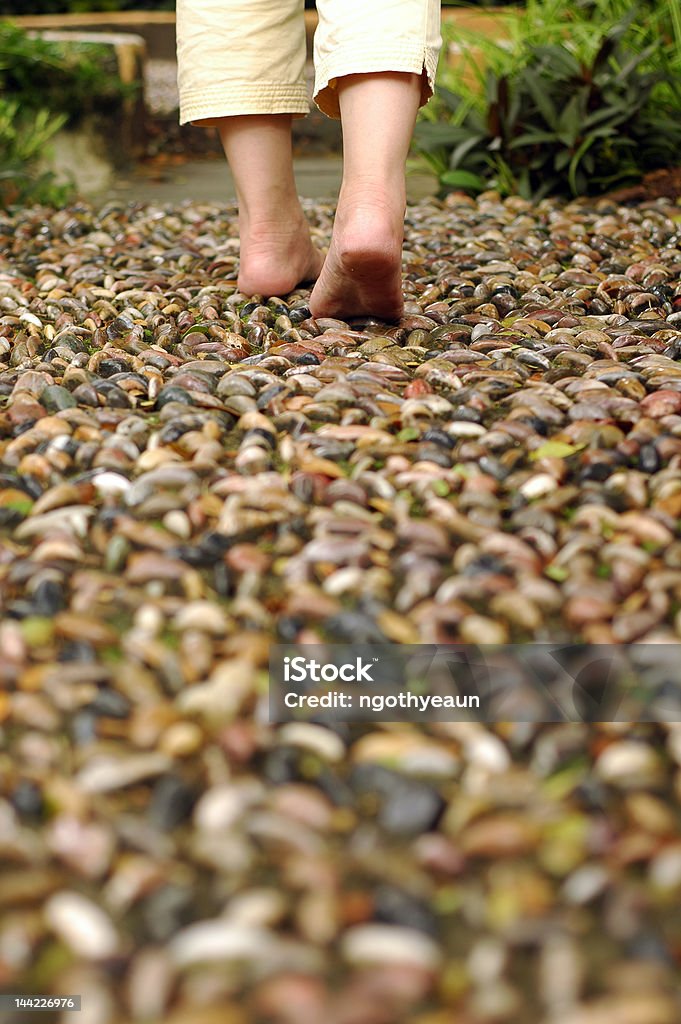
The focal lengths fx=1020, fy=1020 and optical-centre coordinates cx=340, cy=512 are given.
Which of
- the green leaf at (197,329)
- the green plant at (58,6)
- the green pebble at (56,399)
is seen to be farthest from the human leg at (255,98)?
the green plant at (58,6)

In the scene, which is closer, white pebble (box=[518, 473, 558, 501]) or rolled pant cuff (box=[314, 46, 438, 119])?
white pebble (box=[518, 473, 558, 501])

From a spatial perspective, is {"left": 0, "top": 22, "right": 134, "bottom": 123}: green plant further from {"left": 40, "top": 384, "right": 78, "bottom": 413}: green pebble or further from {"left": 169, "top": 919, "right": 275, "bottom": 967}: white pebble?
{"left": 169, "top": 919, "right": 275, "bottom": 967}: white pebble

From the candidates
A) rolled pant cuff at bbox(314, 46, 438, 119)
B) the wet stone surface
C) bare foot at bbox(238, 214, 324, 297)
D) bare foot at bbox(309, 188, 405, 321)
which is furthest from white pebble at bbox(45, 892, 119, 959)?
→ bare foot at bbox(238, 214, 324, 297)

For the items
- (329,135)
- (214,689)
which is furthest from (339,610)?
(329,135)

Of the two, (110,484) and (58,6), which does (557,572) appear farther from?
(58,6)

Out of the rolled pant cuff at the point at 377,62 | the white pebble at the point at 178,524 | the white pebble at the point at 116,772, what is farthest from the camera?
the rolled pant cuff at the point at 377,62

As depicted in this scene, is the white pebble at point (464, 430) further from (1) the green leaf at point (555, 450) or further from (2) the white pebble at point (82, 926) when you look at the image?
(2) the white pebble at point (82, 926)

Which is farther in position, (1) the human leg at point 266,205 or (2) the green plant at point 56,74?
(2) the green plant at point 56,74
